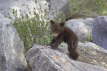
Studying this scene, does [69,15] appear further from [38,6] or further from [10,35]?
[10,35]

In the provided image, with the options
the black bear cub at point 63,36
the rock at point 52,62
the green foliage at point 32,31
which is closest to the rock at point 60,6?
the green foliage at point 32,31

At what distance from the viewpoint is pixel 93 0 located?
42.8 feet

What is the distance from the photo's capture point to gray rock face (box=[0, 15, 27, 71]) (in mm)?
6547

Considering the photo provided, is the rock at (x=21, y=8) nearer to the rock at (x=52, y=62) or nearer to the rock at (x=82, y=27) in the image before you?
the rock at (x=82, y=27)

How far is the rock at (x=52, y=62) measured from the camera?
563 cm

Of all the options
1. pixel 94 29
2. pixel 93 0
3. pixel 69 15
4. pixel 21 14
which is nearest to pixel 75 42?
pixel 21 14

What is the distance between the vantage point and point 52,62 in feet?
18.6

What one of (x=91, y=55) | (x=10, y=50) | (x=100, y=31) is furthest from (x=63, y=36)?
(x=100, y=31)

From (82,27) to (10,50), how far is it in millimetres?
4115

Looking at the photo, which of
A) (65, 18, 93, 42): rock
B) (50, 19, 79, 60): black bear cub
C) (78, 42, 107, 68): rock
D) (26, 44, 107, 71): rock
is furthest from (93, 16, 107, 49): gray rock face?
(26, 44, 107, 71): rock

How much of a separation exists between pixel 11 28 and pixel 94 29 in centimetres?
401

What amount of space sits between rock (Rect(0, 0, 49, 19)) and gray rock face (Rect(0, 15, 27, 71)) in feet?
3.47

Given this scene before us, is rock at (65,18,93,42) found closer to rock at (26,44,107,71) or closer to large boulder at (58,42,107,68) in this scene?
large boulder at (58,42,107,68)

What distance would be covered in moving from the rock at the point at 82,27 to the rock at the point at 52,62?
3.51 m
